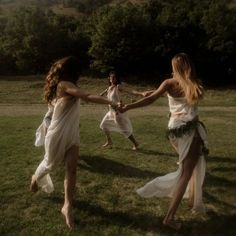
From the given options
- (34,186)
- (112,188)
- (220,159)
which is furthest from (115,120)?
(34,186)

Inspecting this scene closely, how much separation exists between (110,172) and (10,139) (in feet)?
14.4

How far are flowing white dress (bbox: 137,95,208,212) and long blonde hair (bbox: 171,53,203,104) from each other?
172mm

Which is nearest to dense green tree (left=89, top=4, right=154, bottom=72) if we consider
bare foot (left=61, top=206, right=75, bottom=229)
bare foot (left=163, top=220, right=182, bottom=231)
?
bare foot (left=61, top=206, right=75, bottom=229)

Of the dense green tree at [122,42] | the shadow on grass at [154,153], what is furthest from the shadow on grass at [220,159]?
the dense green tree at [122,42]

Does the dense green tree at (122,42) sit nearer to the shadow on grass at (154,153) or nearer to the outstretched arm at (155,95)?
the shadow on grass at (154,153)

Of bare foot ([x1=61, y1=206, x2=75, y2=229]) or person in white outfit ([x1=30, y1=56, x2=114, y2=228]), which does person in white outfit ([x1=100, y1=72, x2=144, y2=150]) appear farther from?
bare foot ([x1=61, y1=206, x2=75, y2=229])

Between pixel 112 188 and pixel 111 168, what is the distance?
1.40 metres

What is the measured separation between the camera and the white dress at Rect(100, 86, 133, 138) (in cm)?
1155

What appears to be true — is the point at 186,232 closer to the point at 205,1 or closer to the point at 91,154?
the point at 91,154

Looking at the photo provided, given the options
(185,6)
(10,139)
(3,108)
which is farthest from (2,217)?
(185,6)

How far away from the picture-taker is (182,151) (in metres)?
6.42

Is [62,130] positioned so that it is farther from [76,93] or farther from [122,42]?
[122,42]

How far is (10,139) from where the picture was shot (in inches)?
488

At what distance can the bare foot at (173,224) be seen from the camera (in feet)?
20.3
